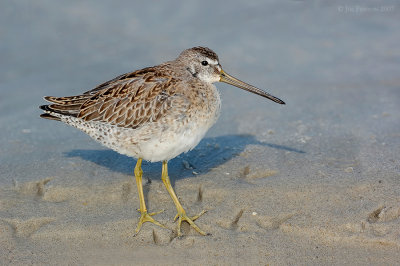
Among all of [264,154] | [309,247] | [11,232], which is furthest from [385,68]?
[11,232]

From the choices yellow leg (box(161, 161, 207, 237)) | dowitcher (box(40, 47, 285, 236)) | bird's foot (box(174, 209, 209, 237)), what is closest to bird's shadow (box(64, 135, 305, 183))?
yellow leg (box(161, 161, 207, 237))

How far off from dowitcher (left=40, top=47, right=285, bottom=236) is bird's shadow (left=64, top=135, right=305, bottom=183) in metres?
0.63

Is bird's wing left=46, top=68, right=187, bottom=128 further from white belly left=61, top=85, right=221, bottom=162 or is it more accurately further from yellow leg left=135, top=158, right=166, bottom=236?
yellow leg left=135, top=158, right=166, bottom=236

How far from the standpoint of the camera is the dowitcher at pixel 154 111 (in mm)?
5457

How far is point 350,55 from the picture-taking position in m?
9.51

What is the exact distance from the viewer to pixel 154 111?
5.50 meters

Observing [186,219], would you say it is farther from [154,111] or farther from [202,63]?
[202,63]

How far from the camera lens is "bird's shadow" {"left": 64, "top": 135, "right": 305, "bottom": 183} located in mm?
6492

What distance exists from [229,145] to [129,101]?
6.06 feet

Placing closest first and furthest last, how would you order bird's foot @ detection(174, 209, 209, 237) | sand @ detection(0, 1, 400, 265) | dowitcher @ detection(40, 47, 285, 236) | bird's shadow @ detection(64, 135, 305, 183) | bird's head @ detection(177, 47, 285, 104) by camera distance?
sand @ detection(0, 1, 400, 265) < bird's foot @ detection(174, 209, 209, 237) < dowitcher @ detection(40, 47, 285, 236) < bird's head @ detection(177, 47, 285, 104) < bird's shadow @ detection(64, 135, 305, 183)

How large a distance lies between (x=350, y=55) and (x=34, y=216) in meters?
6.04

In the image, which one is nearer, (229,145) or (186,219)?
(186,219)

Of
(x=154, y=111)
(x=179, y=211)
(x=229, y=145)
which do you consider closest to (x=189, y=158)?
(x=229, y=145)

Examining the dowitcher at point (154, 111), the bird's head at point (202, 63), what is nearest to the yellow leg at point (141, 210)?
the dowitcher at point (154, 111)
